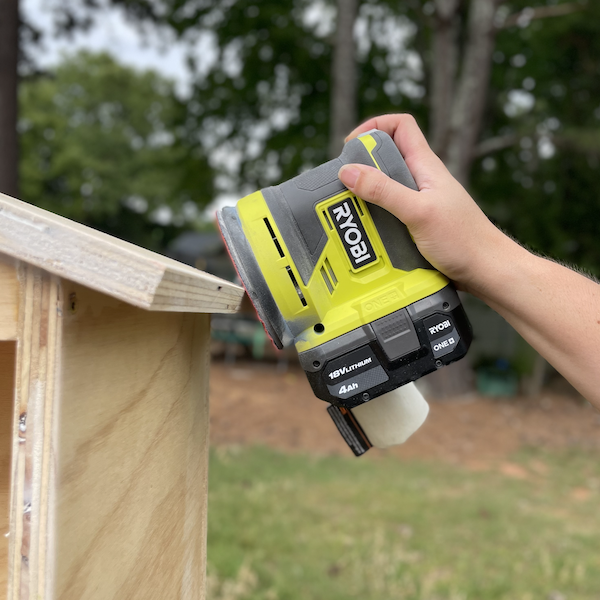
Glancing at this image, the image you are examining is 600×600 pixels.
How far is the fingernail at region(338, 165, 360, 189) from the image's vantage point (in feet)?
4.19

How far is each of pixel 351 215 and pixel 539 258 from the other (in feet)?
1.38

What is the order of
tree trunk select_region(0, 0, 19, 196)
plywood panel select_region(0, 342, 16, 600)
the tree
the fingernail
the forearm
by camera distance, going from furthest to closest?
the tree < tree trunk select_region(0, 0, 19, 196) < the fingernail < the forearm < plywood panel select_region(0, 342, 16, 600)

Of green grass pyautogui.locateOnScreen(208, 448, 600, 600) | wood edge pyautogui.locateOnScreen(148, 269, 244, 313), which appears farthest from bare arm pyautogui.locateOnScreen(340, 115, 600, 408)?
green grass pyautogui.locateOnScreen(208, 448, 600, 600)

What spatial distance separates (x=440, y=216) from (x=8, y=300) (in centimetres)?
82

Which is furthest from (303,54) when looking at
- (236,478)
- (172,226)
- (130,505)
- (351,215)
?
(172,226)

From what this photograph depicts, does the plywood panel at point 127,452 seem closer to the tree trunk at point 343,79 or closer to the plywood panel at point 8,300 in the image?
the plywood panel at point 8,300

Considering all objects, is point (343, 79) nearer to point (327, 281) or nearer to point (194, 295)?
point (327, 281)

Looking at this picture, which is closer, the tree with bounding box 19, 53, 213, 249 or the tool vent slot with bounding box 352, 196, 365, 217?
the tool vent slot with bounding box 352, 196, 365, 217

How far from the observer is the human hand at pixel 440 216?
1192mm

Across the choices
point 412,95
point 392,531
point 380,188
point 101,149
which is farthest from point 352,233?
point 101,149

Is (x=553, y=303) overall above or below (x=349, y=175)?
below

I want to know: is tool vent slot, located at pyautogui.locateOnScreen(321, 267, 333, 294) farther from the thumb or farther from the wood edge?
the wood edge

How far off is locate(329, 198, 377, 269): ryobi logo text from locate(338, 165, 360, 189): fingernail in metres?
0.07

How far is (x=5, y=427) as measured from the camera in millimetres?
1029
